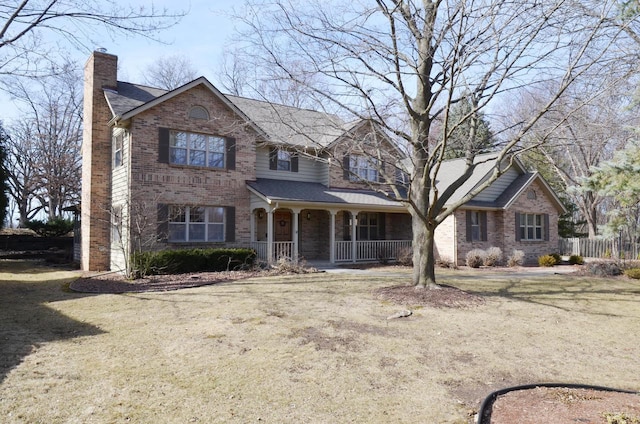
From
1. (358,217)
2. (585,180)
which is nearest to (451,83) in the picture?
(585,180)

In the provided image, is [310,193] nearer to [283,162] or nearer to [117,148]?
[283,162]

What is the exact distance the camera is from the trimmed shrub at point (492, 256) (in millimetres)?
19094

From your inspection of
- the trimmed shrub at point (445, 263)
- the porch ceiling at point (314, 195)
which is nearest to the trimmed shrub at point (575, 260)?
the trimmed shrub at point (445, 263)

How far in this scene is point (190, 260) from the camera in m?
14.6

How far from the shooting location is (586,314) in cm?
889

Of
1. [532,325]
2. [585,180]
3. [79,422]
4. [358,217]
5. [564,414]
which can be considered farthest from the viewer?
[358,217]

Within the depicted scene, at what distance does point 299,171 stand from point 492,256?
31.4ft

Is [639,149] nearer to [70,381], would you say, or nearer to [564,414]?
[564,414]

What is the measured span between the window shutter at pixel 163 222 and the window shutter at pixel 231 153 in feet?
9.84

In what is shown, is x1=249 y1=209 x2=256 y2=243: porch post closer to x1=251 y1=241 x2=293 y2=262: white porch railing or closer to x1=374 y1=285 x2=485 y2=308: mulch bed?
x1=251 y1=241 x2=293 y2=262: white porch railing

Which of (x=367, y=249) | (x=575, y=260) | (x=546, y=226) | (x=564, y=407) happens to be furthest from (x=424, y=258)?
(x=546, y=226)

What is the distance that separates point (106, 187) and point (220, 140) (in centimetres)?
492

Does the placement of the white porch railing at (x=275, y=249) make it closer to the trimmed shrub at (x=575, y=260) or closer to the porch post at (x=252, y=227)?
the porch post at (x=252, y=227)

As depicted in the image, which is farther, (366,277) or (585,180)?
A: (366,277)
